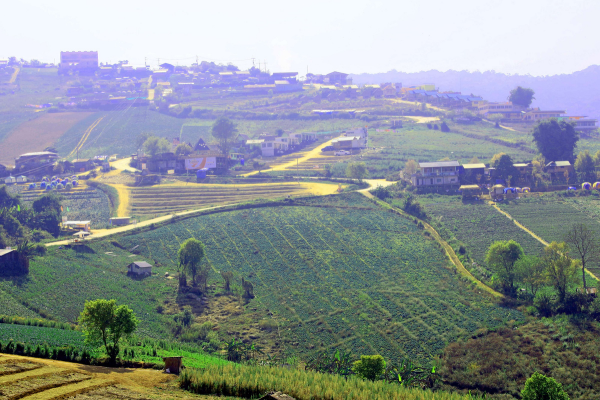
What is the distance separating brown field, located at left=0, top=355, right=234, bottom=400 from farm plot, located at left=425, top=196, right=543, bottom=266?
33.9 meters

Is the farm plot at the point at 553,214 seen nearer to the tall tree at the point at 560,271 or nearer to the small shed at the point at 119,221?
the tall tree at the point at 560,271

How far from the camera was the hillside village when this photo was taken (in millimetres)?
28578

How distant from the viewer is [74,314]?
38469 mm

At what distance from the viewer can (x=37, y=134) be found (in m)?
110

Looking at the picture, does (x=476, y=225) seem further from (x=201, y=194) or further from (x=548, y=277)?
(x=201, y=194)

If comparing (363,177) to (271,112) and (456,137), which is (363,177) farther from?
(271,112)

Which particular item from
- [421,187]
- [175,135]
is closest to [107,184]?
[175,135]

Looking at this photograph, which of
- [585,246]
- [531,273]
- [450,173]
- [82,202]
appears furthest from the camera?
[450,173]

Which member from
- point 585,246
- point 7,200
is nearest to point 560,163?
point 585,246

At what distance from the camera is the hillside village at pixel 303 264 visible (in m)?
28.6

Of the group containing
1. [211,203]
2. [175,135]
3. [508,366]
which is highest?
[175,135]

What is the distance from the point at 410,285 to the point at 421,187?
2832cm

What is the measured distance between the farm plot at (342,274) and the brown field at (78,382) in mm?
14132

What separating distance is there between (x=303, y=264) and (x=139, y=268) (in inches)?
607
